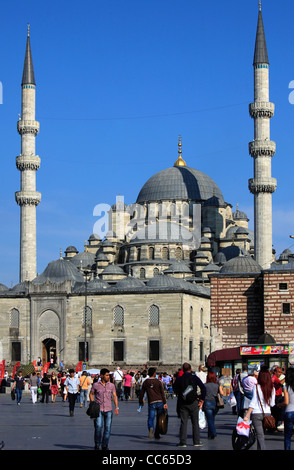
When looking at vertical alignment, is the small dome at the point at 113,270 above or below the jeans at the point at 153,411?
above

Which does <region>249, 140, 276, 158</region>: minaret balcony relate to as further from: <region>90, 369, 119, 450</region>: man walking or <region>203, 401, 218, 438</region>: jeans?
<region>90, 369, 119, 450</region>: man walking

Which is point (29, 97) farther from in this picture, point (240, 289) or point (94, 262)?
point (240, 289)

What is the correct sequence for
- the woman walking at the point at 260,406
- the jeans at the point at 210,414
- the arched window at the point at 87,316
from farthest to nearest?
the arched window at the point at 87,316
the jeans at the point at 210,414
the woman walking at the point at 260,406

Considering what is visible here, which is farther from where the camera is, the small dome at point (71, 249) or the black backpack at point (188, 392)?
the small dome at point (71, 249)

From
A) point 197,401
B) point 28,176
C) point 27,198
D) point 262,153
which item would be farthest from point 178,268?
point 197,401

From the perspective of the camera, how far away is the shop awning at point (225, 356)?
29.2 m

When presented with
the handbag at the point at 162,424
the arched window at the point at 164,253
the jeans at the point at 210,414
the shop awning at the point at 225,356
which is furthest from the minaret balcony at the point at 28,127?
the handbag at the point at 162,424

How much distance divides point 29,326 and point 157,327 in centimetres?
795

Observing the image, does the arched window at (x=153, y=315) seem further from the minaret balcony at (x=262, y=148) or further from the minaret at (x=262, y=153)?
the minaret balcony at (x=262, y=148)

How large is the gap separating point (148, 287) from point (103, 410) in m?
41.0

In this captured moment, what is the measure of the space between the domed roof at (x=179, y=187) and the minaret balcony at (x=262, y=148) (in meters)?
15.7

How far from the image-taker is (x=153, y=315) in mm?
52094

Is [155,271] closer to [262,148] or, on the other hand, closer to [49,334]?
[262,148]

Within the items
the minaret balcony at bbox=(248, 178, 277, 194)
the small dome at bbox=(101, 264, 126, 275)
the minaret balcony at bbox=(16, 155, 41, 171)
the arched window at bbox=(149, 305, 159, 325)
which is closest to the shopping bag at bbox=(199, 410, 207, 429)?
the arched window at bbox=(149, 305, 159, 325)
